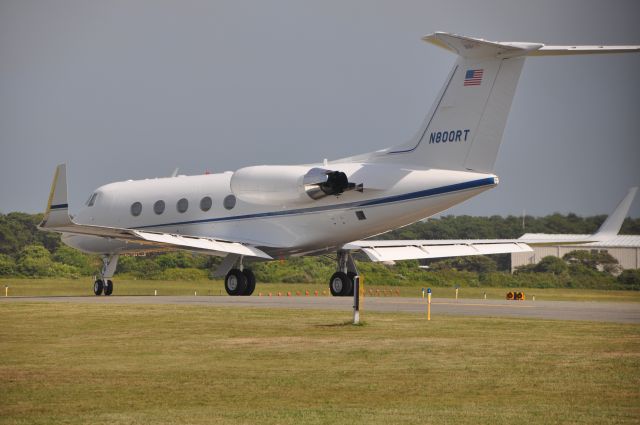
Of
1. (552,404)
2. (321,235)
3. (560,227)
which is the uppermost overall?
(560,227)

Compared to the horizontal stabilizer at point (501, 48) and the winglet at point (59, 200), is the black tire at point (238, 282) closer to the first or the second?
the winglet at point (59, 200)

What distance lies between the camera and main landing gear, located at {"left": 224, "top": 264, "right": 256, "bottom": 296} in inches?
1320

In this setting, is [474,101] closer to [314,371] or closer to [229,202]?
[229,202]

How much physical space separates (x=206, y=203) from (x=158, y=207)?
2567mm

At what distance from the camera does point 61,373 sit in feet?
49.9

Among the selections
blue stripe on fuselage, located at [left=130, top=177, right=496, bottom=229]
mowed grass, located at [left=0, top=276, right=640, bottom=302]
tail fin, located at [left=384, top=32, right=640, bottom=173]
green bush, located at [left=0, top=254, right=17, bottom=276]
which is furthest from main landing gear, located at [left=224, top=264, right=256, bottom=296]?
green bush, located at [left=0, top=254, right=17, bottom=276]

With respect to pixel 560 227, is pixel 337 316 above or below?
below

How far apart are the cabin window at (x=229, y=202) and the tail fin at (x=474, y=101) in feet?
23.9

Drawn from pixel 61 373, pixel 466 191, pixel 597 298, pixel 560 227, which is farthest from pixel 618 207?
pixel 560 227

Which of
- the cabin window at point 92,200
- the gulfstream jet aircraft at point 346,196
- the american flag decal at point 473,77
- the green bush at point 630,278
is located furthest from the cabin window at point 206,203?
the green bush at point 630,278

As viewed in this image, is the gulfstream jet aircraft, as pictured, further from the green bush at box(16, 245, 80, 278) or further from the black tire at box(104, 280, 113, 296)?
the green bush at box(16, 245, 80, 278)

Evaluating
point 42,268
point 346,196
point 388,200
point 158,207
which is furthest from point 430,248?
point 42,268

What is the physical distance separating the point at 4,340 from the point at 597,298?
26363mm

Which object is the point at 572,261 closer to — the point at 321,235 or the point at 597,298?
the point at 597,298
